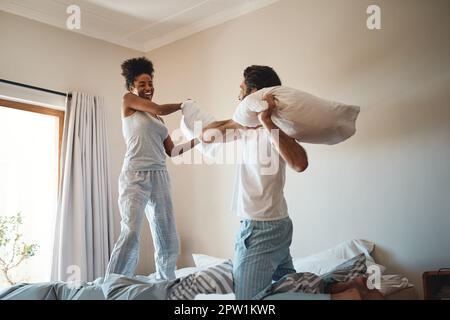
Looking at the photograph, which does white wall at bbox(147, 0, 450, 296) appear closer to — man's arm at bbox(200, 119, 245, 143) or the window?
man's arm at bbox(200, 119, 245, 143)

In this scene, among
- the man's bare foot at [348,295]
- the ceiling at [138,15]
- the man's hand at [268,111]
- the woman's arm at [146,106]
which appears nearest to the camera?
the man's bare foot at [348,295]

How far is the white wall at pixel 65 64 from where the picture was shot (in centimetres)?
317

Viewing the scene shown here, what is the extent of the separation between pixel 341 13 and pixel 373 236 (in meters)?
1.41

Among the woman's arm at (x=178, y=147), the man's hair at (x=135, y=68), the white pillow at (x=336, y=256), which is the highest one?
the man's hair at (x=135, y=68)

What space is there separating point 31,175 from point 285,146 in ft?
8.07

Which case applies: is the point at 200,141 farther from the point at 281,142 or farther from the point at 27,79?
the point at 27,79

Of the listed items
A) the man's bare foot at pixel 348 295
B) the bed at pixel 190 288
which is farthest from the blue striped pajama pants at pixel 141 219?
the man's bare foot at pixel 348 295

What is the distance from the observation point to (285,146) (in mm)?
1521

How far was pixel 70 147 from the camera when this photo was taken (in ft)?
10.8

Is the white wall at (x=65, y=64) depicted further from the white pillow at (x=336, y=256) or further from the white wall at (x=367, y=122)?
the white pillow at (x=336, y=256)

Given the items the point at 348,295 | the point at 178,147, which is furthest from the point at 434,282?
the point at 178,147

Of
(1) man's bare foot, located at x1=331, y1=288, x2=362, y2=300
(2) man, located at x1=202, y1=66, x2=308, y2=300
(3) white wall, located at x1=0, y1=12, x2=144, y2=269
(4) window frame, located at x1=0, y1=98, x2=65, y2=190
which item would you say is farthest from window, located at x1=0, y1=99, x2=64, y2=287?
(1) man's bare foot, located at x1=331, y1=288, x2=362, y2=300

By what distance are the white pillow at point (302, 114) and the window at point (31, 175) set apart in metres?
2.21

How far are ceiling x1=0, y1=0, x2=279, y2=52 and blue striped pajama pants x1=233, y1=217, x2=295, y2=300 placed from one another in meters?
2.16
